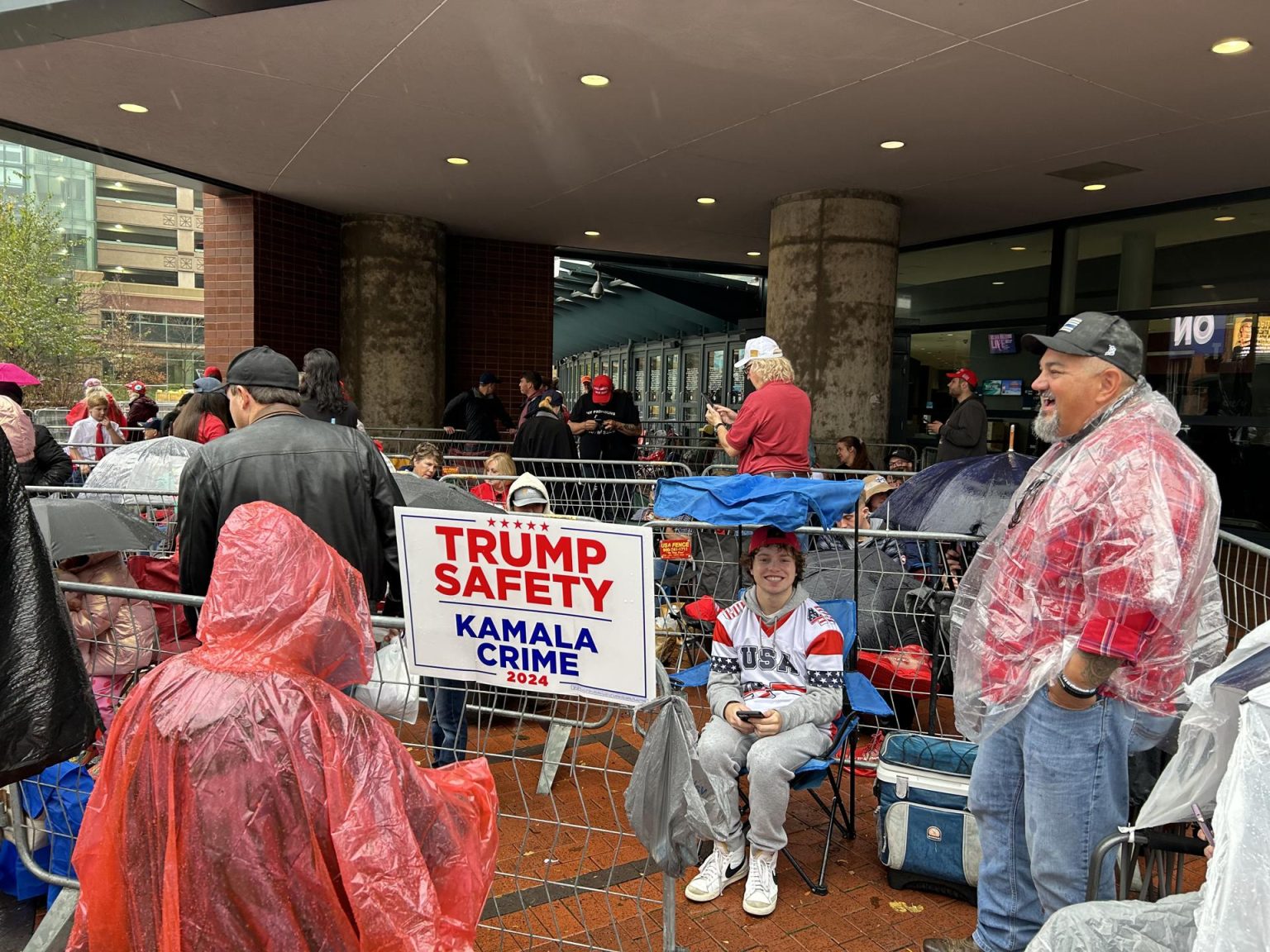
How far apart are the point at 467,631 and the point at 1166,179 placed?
1004cm

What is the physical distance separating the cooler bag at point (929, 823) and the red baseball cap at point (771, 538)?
93cm

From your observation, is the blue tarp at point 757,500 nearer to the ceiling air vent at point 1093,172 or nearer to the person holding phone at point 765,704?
the person holding phone at point 765,704

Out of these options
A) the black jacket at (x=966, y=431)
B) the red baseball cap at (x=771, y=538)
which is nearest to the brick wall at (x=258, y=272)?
the black jacket at (x=966, y=431)

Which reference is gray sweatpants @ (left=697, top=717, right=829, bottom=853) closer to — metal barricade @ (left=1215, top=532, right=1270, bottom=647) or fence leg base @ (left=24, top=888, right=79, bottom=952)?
metal barricade @ (left=1215, top=532, right=1270, bottom=647)

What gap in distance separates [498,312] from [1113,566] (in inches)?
525

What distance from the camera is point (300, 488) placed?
3166 mm

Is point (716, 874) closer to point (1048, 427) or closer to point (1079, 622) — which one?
point (1079, 622)

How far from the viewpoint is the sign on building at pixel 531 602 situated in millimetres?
2256

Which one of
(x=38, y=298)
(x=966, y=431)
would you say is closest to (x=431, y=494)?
(x=966, y=431)

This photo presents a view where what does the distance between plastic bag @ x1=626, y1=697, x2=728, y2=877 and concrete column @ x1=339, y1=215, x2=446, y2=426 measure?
10.9 metres

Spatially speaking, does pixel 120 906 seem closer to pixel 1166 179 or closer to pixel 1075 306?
pixel 1166 179

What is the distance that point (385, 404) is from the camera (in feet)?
41.2

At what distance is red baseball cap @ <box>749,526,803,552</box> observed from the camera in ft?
12.1

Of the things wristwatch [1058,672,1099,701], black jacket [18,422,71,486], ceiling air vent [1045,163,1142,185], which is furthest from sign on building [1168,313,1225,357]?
black jacket [18,422,71,486]
